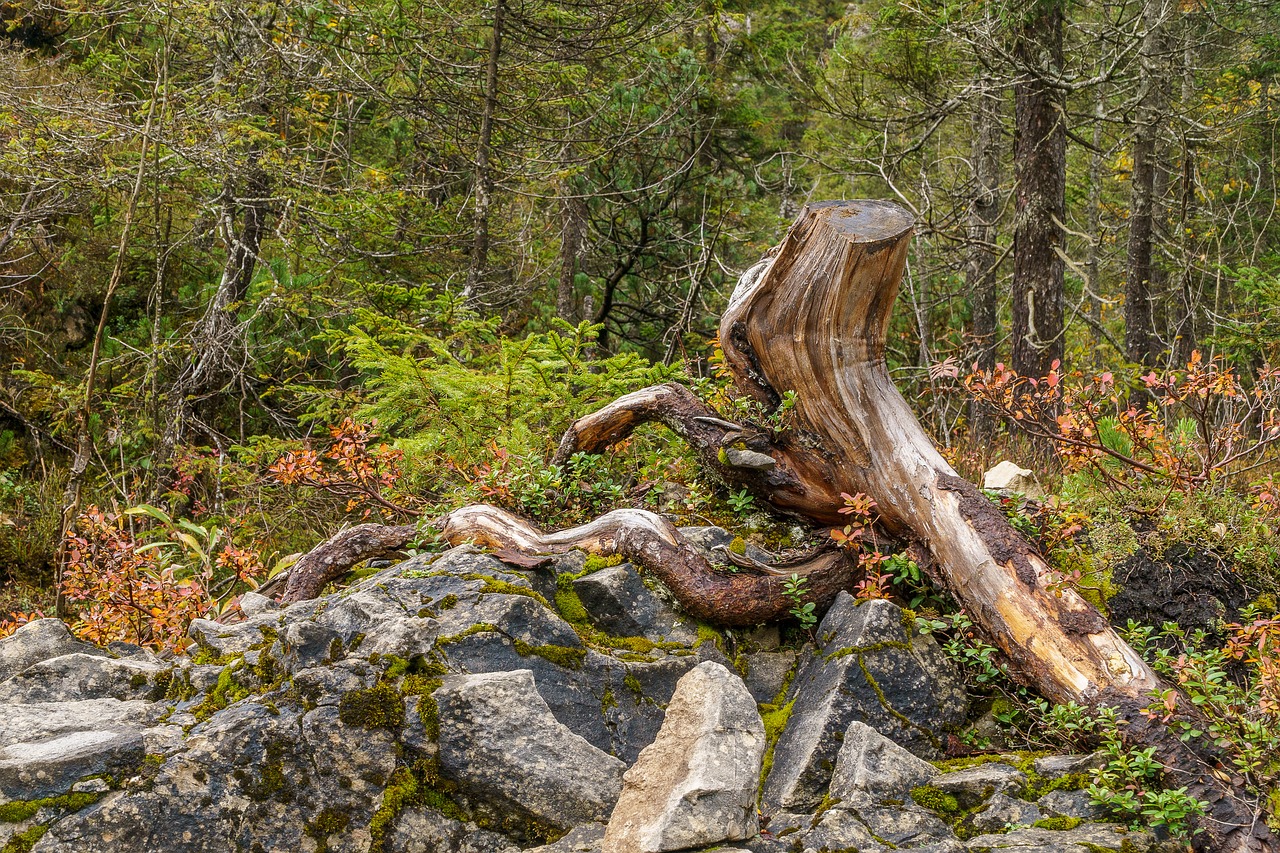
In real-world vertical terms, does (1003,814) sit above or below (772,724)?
above

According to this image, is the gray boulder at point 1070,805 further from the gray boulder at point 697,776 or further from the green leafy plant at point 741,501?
the green leafy plant at point 741,501

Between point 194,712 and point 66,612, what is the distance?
4749mm

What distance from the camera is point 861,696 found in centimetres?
370

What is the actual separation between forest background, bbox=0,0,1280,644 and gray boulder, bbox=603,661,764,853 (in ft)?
7.25

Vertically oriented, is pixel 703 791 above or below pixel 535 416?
above

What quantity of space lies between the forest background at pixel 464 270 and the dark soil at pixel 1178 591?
0.38 ft

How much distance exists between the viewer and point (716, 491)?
18.9ft

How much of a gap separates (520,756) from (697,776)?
0.72 metres

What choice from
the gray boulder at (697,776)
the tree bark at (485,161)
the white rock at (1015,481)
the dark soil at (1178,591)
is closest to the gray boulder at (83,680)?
the gray boulder at (697,776)

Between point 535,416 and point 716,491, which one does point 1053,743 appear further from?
point 535,416

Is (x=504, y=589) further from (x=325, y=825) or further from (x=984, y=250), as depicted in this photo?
(x=984, y=250)

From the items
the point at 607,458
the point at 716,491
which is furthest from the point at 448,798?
the point at 607,458

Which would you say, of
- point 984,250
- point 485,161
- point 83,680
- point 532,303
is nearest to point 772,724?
point 83,680

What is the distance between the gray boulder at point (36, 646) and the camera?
387 centimetres
